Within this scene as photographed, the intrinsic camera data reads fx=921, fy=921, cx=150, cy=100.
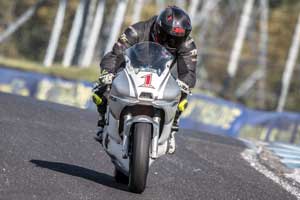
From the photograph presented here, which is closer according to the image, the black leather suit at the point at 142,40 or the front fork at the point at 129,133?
the front fork at the point at 129,133

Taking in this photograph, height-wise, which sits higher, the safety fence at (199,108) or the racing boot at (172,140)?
the racing boot at (172,140)

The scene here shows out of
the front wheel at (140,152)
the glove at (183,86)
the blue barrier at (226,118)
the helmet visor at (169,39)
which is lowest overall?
the blue barrier at (226,118)

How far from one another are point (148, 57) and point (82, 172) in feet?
5.54

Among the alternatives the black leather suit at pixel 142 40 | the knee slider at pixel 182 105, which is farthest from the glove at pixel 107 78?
the knee slider at pixel 182 105

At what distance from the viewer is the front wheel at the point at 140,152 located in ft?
26.5

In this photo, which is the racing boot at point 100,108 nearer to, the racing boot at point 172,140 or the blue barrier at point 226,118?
the racing boot at point 172,140

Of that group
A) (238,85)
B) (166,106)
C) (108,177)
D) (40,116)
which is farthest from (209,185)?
(238,85)

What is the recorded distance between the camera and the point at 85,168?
32.9 feet

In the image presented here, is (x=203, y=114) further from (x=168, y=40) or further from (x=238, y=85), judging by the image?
(x=238, y=85)

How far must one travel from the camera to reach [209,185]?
389 inches

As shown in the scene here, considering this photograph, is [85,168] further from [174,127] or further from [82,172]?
[174,127]

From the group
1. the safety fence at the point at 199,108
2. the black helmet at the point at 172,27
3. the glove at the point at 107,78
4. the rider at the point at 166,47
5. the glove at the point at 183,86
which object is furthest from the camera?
the safety fence at the point at 199,108

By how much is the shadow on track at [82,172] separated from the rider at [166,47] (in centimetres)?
42

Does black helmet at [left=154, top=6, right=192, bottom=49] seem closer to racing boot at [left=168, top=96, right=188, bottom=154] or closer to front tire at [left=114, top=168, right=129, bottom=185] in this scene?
racing boot at [left=168, top=96, right=188, bottom=154]
